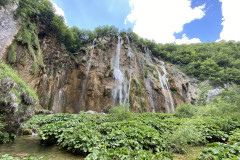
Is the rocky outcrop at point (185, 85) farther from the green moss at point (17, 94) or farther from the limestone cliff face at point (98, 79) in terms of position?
the green moss at point (17, 94)

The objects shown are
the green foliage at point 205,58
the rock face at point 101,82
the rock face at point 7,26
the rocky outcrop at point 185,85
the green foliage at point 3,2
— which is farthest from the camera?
the green foliage at point 205,58

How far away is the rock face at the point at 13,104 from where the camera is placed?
4566 mm

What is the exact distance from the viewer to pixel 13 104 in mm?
4770

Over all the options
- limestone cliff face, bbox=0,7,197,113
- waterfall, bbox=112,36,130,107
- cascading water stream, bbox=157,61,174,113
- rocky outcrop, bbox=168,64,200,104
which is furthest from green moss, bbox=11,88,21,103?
rocky outcrop, bbox=168,64,200,104

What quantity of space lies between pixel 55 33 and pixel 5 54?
32.0 ft

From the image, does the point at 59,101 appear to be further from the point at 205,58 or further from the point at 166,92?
the point at 205,58

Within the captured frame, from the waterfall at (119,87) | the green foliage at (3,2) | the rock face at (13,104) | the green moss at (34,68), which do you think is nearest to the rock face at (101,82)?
the waterfall at (119,87)

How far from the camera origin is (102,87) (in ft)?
62.7

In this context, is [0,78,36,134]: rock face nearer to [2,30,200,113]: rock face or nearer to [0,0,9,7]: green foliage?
[2,30,200,113]: rock face

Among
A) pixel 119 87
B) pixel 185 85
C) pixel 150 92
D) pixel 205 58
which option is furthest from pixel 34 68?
pixel 205 58

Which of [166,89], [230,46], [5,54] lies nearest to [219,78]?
[166,89]

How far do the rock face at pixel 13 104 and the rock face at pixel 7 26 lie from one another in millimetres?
9375

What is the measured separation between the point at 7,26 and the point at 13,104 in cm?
1242

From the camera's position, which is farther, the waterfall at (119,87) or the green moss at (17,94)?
the waterfall at (119,87)
